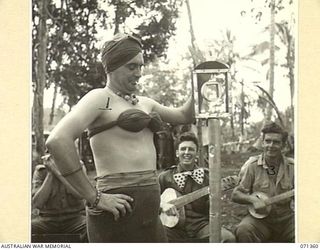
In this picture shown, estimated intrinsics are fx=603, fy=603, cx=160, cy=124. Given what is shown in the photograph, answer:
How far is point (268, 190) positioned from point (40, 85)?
4.57 feet

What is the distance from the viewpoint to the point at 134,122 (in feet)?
10.8

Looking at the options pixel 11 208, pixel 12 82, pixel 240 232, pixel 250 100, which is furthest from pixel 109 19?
pixel 240 232

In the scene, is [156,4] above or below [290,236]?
above

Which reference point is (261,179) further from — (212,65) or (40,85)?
(40,85)

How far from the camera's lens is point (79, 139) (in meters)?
3.29

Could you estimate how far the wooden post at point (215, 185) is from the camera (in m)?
3.34

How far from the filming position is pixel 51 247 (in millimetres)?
3357

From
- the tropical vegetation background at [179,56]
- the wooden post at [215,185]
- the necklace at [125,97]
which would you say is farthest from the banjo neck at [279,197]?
the necklace at [125,97]

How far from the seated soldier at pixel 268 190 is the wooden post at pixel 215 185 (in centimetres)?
10

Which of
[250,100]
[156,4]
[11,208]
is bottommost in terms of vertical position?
[11,208]

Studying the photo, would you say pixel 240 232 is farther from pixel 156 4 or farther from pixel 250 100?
pixel 156 4

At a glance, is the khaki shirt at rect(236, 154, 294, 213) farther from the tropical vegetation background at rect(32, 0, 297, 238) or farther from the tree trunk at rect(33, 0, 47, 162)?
the tree trunk at rect(33, 0, 47, 162)

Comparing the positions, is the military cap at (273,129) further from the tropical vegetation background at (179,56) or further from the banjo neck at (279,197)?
the banjo neck at (279,197)

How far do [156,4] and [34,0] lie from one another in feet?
2.23
